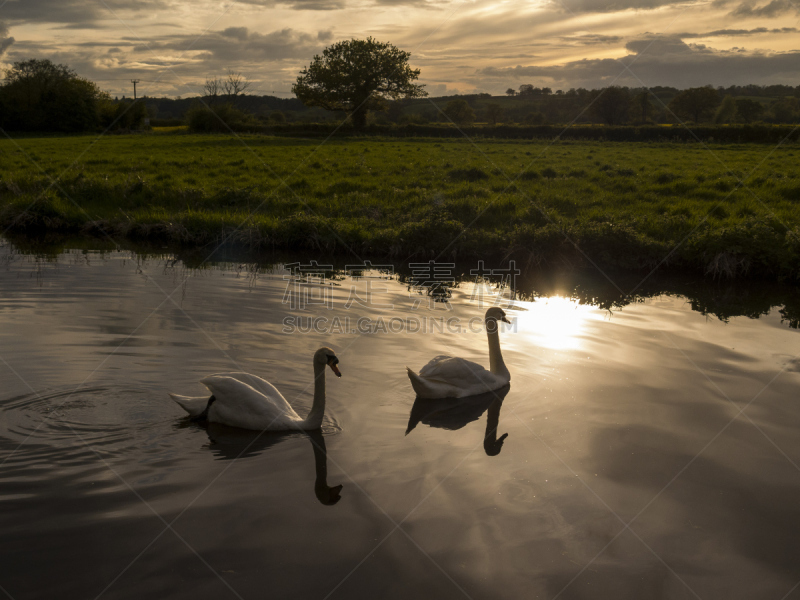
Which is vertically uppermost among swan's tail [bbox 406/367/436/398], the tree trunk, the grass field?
the tree trunk

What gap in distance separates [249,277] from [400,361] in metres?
6.56

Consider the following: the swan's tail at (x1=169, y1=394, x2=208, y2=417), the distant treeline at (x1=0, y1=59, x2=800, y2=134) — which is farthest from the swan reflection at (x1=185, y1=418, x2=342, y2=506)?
the distant treeline at (x1=0, y1=59, x2=800, y2=134)

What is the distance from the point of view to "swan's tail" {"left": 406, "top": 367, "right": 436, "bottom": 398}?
8.09m

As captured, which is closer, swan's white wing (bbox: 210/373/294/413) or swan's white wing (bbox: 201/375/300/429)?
swan's white wing (bbox: 201/375/300/429)

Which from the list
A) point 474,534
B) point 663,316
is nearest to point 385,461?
point 474,534

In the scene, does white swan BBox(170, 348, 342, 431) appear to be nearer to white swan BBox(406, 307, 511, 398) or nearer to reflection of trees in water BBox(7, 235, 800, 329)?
white swan BBox(406, 307, 511, 398)

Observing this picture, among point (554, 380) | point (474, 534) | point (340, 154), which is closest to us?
point (474, 534)

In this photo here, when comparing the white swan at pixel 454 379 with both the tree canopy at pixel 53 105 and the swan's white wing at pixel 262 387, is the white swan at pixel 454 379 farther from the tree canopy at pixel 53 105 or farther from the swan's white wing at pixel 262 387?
the tree canopy at pixel 53 105

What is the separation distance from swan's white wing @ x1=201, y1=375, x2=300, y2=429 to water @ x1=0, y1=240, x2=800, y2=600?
0.17 m

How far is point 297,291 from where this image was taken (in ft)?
44.4

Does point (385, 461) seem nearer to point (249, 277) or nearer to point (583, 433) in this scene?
point (583, 433)

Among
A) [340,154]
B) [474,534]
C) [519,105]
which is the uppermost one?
[519,105]

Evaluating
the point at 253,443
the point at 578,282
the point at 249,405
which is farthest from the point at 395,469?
the point at 578,282

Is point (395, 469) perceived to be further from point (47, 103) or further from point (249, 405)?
point (47, 103)
